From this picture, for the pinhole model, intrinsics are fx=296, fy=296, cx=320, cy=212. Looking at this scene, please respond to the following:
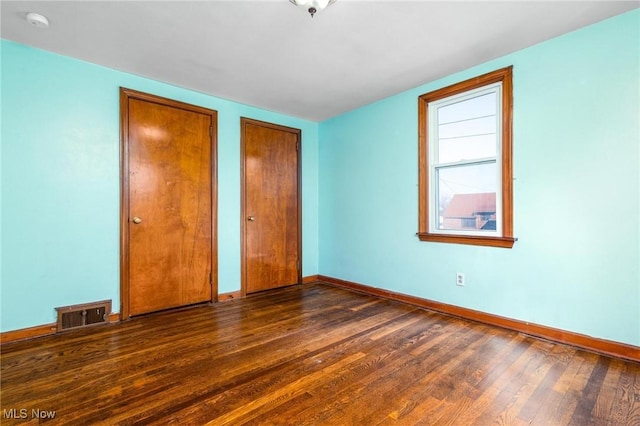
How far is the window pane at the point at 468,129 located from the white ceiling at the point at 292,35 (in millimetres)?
368

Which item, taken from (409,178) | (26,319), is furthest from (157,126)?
(409,178)

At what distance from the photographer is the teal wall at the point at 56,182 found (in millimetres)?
2402

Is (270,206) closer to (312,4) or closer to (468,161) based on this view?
(468,161)

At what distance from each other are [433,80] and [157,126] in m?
2.97

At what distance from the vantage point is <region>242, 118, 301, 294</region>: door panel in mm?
3844

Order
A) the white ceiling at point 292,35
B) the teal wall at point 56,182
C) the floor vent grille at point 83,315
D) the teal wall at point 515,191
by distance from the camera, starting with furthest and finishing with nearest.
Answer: the floor vent grille at point 83,315
the teal wall at point 56,182
the teal wall at point 515,191
the white ceiling at point 292,35

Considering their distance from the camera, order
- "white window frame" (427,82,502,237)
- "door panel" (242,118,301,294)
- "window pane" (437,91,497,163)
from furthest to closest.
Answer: "door panel" (242,118,301,294) → "window pane" (437,91,497,163) → "white window frame" (427,82,502,237)

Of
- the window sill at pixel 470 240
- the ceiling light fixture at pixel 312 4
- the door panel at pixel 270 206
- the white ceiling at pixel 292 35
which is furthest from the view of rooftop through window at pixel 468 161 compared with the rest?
the door panel at pixel 270 206

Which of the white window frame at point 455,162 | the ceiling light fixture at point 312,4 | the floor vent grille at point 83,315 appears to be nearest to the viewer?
the ceiling light fixture at point 312,4

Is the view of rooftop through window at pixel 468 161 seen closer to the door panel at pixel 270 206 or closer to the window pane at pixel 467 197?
the window pane at pixel 467 197

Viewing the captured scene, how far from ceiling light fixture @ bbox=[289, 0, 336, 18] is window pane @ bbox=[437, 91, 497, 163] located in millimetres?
1791

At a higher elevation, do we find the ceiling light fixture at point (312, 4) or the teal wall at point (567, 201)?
the ceiling light fixture at point (312, 4)

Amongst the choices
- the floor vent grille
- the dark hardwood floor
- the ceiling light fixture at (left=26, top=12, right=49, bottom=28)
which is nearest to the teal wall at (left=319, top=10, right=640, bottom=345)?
the dark hardwood floor

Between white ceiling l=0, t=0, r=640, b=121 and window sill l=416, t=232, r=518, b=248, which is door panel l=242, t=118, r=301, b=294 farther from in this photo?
window sill l=416, t=232, r=518, b=248
